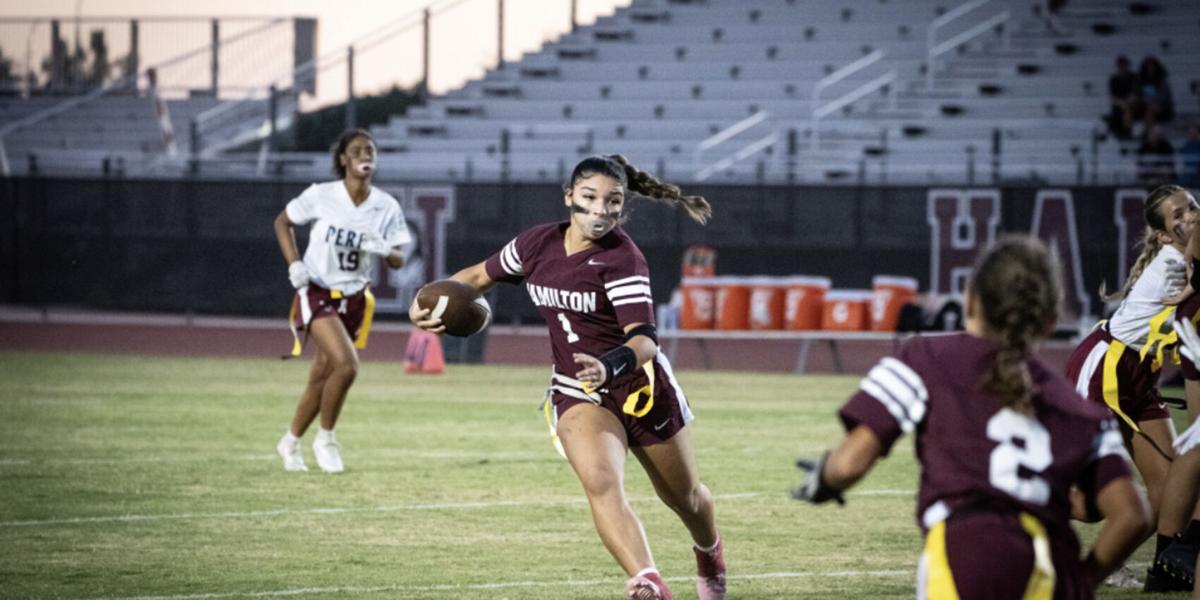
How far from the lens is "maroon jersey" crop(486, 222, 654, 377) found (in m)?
6.43

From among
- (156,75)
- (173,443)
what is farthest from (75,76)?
(173,443)

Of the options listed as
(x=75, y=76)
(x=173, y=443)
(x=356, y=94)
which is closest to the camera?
(x=173, y=443)

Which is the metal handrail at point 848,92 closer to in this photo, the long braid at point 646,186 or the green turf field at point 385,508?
the green turf field at point 385,508

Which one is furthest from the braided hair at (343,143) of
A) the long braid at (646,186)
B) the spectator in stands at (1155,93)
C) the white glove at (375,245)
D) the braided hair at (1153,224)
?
the spectator in stands at (1155,93)

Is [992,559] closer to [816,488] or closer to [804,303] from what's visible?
[816,488]

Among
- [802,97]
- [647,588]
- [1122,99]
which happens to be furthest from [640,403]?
[802,97]

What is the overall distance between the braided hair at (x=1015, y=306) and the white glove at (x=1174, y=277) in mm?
3676

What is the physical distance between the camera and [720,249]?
80.8ft

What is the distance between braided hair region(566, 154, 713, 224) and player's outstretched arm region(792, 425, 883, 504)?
2510mm

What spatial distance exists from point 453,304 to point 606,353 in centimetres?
103

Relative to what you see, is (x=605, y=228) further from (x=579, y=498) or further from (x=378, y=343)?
(x=378, y=343)

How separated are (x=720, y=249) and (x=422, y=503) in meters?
15.2


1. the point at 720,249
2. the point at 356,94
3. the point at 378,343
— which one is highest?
the point at 356,94

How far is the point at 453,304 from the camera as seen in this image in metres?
6.99
